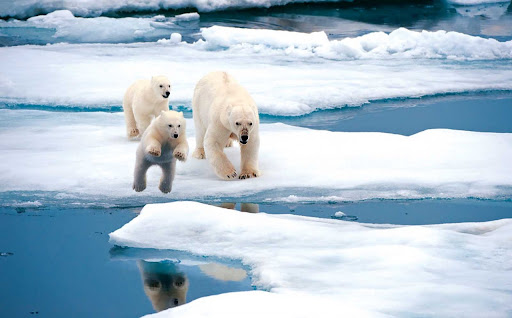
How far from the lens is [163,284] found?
3.16 meters

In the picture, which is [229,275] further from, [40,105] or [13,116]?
[40,105]

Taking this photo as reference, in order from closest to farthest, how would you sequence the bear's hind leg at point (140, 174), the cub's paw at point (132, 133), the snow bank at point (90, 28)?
the bear's hind leg at point (140, 174), the cub's paw at point (132, 133), the snow bank at point (90, 28)

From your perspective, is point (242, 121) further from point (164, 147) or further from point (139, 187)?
point (139, 187)

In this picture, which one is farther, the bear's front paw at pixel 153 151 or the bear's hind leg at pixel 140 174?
the bear's hind leg at pixel 140 174

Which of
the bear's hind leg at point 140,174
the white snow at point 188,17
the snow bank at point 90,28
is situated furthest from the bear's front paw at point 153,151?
the white snow at point 188,17

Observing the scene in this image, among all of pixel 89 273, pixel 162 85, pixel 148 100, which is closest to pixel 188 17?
pixel 148 100

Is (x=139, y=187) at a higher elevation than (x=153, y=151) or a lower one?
lower

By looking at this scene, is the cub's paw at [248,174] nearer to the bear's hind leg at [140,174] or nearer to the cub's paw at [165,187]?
the cub's paw at [165,187]

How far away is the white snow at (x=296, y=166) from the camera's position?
4367 mm

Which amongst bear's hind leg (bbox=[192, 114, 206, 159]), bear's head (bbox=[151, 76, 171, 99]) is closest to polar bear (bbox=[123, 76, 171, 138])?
bear's head (bbox=[151, 76, 171, 99])

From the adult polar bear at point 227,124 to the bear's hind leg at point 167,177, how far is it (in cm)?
35

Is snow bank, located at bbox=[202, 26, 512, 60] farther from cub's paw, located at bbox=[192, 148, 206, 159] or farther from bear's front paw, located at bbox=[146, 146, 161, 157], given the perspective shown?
bear's front paw, located at bbox=[146, 146, 161, 157]

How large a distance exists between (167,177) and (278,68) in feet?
16.1

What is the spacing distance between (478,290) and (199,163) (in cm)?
254
